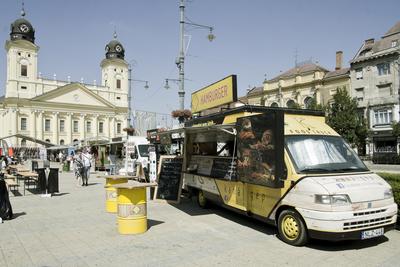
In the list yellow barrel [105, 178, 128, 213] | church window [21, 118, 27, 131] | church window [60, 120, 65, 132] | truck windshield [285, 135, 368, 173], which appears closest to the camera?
truck windshield [285, 135, 368, 173]

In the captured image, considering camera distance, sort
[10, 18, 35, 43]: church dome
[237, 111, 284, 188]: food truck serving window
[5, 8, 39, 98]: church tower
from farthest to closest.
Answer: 1. [10, 18, 35, 43]: church dome
2. [5, 8, 39, 98]: church tower
3. [237, 111, 284, 188]: food truck serving window

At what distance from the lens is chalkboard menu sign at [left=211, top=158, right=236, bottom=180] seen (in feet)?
25.9

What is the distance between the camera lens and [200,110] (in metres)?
12.4

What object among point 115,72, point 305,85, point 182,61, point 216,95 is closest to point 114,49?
point 115,72

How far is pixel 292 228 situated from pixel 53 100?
275 ft

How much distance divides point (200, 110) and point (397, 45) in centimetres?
3909

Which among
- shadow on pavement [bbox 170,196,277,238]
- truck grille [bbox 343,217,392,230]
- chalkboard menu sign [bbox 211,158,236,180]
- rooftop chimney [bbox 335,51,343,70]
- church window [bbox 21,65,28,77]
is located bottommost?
shadow on pavement [bbox 170,196,277,238]

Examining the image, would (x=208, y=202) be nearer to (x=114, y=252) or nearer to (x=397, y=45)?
(x=114, y=252)

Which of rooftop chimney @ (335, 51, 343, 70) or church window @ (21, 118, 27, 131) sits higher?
rooftop chimney @ (335, 51, 343, 70)

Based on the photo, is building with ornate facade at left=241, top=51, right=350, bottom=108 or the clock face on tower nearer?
building with ornate facade at left=241, top=51, right=350, bottom=108

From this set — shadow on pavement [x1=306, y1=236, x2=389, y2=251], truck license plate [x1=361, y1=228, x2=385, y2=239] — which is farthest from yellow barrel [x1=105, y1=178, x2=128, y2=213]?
truck license plate [x1=361, y1=228, x2=385, y2=239]

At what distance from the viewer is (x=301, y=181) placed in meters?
6.09

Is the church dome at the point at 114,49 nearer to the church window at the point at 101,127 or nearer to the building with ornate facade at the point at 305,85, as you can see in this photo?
the church window at the point at 101,127

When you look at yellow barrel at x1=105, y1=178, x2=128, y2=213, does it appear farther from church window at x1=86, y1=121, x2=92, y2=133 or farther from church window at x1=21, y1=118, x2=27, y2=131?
church window at x1=86, y1=121, x2=92, y2=133
